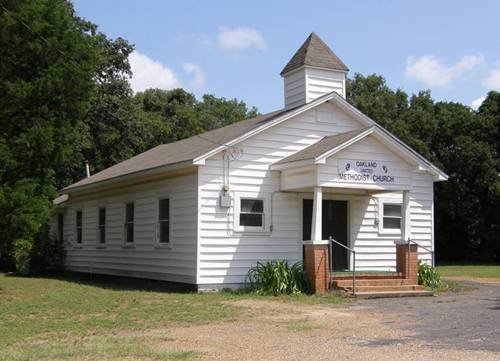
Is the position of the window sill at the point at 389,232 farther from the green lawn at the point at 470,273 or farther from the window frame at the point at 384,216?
the green lawn at the point at 470,273

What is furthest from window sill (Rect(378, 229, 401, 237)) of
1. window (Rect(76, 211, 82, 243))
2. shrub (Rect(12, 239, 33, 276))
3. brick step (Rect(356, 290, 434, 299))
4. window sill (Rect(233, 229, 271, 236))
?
shrub (Rect(12, 239, 33, 276))

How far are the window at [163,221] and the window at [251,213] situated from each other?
251 centimetres

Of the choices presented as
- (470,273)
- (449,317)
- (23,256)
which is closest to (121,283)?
(23,256)

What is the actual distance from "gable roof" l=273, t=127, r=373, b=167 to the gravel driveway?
13.3ft

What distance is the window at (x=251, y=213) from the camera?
19156mm

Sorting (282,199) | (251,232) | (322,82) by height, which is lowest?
(251,232)

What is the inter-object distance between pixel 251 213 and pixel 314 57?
5.52 meters

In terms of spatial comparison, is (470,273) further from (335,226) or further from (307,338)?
(307,338)

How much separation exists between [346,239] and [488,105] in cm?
2605

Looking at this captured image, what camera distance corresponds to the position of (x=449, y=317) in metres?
13.0

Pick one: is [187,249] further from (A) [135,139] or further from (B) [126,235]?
(A) [135,139]

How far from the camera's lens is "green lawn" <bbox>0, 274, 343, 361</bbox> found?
9461mm

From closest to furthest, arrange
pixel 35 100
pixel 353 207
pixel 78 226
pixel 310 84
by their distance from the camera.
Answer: pixel 35 100 < pixel 353 207 < pixel 310 84 < pixel 78 226

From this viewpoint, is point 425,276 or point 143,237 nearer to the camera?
point 425,276
